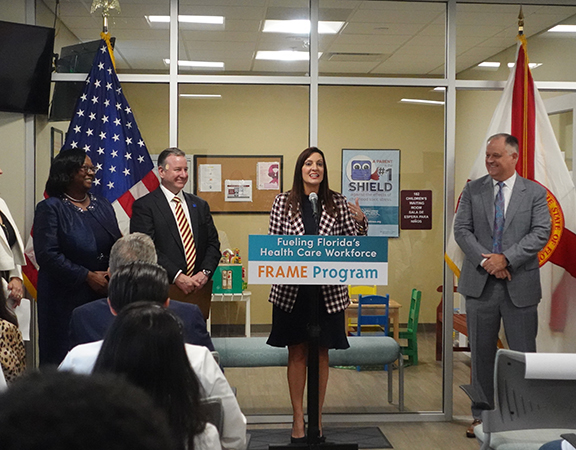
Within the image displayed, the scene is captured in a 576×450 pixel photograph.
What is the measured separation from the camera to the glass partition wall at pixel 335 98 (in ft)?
15.3

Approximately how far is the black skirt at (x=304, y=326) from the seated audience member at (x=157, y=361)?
242 centimetres

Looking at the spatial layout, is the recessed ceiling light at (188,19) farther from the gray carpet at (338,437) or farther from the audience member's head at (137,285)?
the audience member's head at (137,285)

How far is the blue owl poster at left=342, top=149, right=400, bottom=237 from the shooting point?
475 cm

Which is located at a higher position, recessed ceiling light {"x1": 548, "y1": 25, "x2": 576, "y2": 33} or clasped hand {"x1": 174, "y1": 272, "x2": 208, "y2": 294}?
recessed ceiling light {"x1": 548, "y1": 25, "x2": 576, "y2": 33}

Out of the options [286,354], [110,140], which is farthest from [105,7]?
[286,354]

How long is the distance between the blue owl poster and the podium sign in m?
1.51

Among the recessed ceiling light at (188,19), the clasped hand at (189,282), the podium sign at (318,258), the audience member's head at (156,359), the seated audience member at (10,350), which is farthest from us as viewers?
the recessed ceiling light at (188,19)

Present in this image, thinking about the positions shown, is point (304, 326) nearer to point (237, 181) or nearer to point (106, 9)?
point (237, 181)

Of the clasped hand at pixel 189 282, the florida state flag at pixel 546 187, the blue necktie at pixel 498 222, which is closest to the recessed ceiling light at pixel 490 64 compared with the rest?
the florida state flag at pixel 546 187

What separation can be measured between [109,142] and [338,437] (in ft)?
8.23

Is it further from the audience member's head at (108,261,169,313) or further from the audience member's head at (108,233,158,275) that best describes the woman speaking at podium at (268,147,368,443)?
the audience member's head at (108,261,169,313)

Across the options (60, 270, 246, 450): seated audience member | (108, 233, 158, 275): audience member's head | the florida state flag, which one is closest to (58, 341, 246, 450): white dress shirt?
(60, 270, 246, 450): seated audience member

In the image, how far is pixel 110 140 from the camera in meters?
4.47

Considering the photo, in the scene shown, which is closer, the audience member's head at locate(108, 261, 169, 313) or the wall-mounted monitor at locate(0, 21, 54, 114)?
the audience member's head at locate(108, 261, 169, 313)
